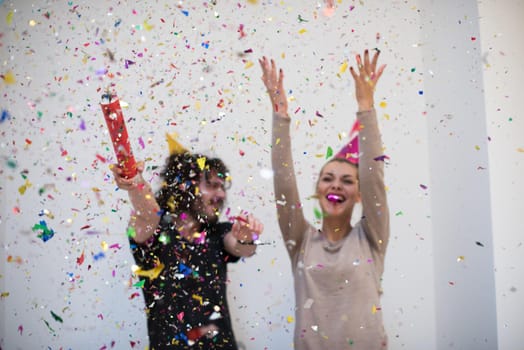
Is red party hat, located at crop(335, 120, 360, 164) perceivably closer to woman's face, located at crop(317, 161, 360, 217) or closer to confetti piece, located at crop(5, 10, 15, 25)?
woman's face, located at crop(317, 161, 360, 217)

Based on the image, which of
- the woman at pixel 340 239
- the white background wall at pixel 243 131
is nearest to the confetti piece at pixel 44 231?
the white background wall at pixel 243 131

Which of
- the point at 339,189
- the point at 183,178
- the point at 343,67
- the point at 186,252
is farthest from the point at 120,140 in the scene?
the point at 343,67

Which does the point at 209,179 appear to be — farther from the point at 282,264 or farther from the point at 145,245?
the point at 282,264

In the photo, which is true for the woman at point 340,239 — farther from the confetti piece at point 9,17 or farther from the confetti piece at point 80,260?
the confetti piece at point 9,17

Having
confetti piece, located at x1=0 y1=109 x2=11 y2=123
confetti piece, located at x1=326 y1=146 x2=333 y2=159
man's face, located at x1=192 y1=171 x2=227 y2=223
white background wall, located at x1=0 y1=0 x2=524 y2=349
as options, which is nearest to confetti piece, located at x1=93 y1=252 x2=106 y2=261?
white background wall, located at x1=0 y1=0 x2=524 y2=349

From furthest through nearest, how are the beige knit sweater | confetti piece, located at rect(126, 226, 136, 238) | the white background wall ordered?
the white background wall < confetti piece, located at rect(126, 226, 136, 238) < the beige knit sweater

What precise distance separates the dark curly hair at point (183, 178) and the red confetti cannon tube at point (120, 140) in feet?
0.60

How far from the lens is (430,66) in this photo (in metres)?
1.88

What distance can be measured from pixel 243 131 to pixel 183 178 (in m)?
0.30

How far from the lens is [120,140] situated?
154 centimetres

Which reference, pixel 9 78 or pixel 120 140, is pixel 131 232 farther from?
pixel 9 78

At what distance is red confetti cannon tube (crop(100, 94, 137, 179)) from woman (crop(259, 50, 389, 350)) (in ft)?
1.27

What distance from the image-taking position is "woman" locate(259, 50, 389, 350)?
1.48 m

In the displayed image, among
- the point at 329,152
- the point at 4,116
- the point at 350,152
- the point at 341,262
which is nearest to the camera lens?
the point at 341,262
